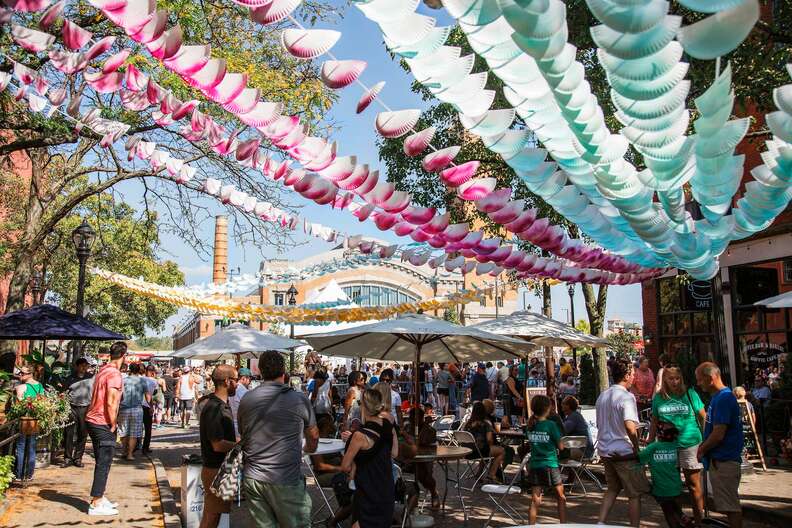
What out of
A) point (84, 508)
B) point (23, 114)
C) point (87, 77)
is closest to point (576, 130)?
point (87, 77)

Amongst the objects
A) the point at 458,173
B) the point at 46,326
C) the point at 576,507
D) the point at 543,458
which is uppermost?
the point at 458,173

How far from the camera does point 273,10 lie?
340 cm

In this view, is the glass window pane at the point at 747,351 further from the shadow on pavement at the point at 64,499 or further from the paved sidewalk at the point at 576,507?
the shadow on pavement at the point at 64,499

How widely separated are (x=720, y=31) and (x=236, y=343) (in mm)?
12643

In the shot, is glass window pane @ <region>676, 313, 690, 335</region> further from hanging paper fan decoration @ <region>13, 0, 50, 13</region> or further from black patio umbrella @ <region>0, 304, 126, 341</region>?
hanging paper fan decoration @ <region>13, 0, 50, 13</region>

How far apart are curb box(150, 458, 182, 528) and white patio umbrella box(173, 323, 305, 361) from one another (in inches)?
111

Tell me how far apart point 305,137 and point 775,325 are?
14.3 metres

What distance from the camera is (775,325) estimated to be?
51.3 feet

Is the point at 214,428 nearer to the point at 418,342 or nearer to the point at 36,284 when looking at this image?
the point at 418,342

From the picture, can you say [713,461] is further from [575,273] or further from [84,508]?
[84,508]

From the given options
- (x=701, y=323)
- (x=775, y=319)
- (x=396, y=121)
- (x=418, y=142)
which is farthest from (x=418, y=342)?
(x=701, y=323)

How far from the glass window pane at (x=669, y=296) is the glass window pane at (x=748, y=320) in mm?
1884

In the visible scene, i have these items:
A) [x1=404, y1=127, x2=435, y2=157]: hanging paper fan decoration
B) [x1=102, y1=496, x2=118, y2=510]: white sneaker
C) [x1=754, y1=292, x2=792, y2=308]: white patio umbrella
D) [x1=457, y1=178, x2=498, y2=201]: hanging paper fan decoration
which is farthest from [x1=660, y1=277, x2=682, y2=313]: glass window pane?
[x1=404, y1=127, x2=435, y2=157]: hanging paper fan decoration

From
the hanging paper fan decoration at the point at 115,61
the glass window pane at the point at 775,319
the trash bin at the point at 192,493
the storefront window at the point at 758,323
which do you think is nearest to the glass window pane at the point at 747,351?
the storefront window at the point at 758,323
